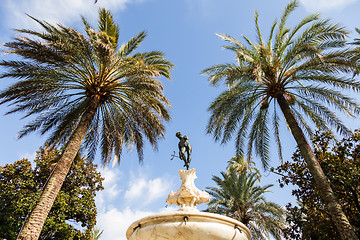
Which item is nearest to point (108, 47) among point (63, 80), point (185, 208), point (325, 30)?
point (63, 80)

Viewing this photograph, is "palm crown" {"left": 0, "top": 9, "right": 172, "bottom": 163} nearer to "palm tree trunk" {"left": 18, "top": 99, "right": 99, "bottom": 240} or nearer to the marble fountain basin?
"palm tree trunk" {"left": 18, "top": 99, "right": 99, "bottom": 240}

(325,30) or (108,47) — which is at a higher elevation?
(325,30)

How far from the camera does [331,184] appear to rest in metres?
9.79

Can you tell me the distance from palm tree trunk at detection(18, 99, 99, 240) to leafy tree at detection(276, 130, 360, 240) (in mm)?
7324

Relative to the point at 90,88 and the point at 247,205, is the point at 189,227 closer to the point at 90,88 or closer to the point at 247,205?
the point at 90,88

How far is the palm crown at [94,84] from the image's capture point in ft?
34.3

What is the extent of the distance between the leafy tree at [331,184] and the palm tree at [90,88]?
562 centimetres

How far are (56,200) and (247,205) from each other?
11944mm

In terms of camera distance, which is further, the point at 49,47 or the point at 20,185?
the point at 20,185

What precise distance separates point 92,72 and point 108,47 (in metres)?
1.75

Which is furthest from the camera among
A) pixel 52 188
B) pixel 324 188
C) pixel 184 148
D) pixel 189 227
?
pixel 52 188

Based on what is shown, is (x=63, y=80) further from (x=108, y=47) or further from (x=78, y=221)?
(x=78, y=221)

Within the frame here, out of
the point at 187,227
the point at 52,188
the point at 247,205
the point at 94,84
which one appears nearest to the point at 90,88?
the point at 94,84

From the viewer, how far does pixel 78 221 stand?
14.5 meters
